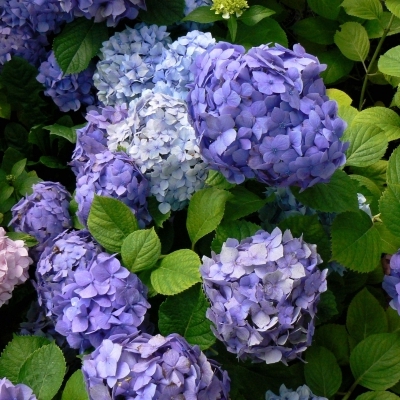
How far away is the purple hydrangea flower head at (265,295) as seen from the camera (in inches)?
31.8

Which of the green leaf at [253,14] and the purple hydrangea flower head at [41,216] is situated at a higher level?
the green leaf at [253,14]

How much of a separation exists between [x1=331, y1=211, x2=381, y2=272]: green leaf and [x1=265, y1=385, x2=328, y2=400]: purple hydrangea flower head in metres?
0.23

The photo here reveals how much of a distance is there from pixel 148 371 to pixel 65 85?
0.77 meters

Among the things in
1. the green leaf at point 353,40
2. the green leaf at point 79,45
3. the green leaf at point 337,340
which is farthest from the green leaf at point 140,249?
the green leaf at point 353,40

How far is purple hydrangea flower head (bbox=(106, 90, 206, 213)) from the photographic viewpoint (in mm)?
971

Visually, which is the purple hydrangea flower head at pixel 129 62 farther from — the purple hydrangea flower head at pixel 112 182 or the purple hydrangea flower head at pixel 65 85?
the purple hydrangea flower head at pixel 112 182

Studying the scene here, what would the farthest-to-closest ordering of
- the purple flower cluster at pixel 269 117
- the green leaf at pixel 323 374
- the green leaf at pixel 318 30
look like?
1. the green leaf at pixel 318 30
2. the green leaf at pixel 323 374
3. the purple flower cluster at pixel 269 117

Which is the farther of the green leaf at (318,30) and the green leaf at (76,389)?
the green leaf at (318,30)

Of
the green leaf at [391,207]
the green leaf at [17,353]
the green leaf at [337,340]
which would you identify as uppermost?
the green leaf at [391,207]

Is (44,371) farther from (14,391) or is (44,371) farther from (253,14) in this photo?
(253,14)

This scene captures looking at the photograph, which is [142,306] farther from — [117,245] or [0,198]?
[0,198]

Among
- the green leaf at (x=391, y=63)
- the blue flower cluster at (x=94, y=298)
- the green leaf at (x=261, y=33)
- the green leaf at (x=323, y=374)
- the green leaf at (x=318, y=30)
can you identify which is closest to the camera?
the blue flower cluster at (x=94, y=298)

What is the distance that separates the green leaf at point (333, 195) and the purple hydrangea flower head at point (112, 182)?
278 millimetres

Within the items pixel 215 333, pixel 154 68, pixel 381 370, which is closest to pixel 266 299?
pixel 215 333
